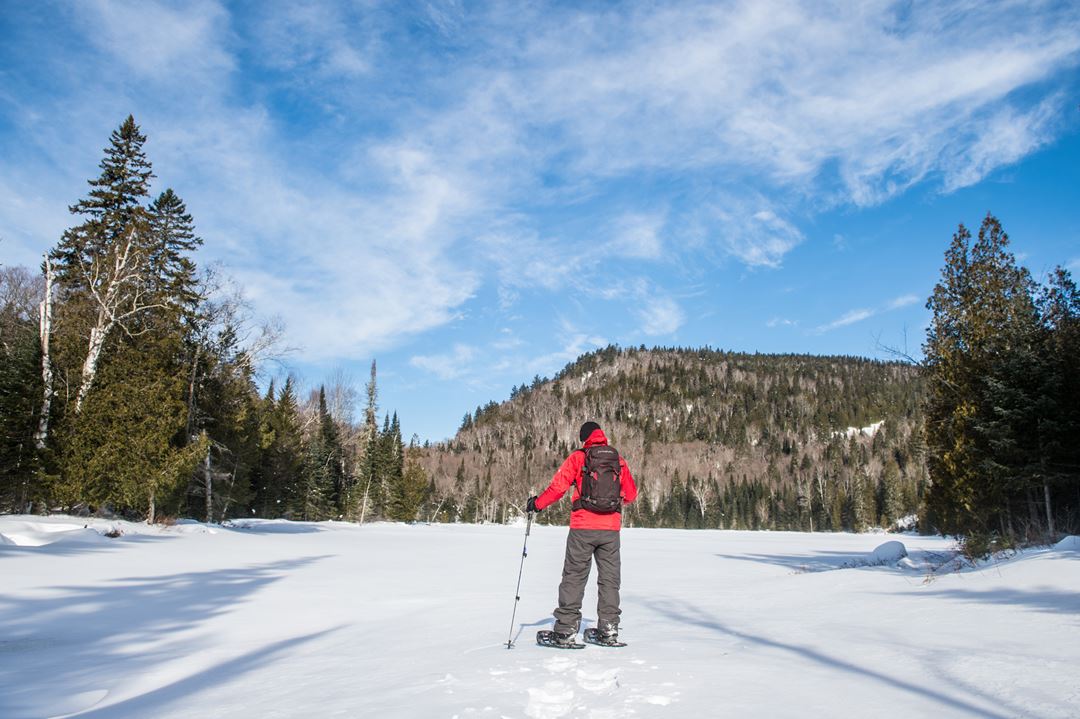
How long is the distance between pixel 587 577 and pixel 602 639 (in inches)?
19.7

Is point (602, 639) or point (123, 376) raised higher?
point (123, 376)

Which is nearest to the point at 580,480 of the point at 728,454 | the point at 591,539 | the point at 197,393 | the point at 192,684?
the point at 591,539

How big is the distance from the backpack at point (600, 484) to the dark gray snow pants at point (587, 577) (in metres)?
0.22

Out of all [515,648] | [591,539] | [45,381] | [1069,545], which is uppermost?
[45,381]

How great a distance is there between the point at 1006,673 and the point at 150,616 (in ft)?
26.3

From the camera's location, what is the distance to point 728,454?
149625 millimetres

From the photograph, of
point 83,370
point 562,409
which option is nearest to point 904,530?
→ point 83,370

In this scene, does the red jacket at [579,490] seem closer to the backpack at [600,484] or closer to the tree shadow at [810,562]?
the backpack at [600,484]

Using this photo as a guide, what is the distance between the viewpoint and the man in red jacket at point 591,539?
5.04 m

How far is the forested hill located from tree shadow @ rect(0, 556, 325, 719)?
213 ft

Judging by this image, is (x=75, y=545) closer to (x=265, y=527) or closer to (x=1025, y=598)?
(x=1025, y=598)

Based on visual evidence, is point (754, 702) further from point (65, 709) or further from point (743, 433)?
point (743, 433)

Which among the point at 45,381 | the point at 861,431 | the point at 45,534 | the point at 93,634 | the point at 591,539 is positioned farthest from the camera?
the point at 861,431

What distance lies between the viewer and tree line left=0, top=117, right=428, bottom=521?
1627 cm
